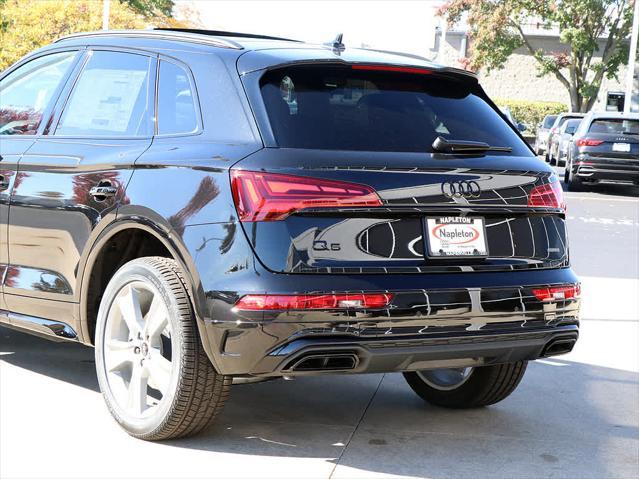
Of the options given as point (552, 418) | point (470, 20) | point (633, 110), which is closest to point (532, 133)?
point (470, 20)

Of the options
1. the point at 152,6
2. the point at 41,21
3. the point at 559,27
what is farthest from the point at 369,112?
the point at 152,6

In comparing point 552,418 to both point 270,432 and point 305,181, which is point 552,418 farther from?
point 305,181

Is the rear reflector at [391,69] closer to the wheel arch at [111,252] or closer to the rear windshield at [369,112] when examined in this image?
the rear windshield at [369,112]

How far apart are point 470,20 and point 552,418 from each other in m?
46.7

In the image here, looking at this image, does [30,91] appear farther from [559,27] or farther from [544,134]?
[559,27]

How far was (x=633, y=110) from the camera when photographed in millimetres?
42812

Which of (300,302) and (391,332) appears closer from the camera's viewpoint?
(300,302)

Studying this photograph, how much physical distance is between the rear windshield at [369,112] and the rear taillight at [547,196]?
7.7 inches

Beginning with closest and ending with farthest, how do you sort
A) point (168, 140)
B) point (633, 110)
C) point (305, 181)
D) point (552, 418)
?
point (305, 181) → point (168, 140) → point (552, 418) → point (633, 110)

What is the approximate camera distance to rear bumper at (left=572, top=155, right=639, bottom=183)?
23094 mm

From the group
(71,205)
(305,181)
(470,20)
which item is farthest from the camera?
(470,20)

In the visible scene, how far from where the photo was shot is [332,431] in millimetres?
5445

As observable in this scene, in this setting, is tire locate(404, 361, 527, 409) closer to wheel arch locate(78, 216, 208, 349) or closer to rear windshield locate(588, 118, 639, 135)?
wheel arch locate(78, 216, 208, 349)

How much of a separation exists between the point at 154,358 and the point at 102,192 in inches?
31.1
